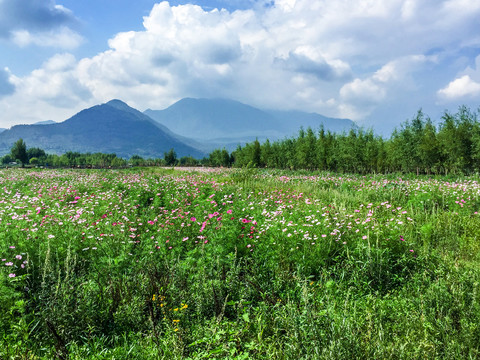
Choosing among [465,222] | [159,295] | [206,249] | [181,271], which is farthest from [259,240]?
[465,222]

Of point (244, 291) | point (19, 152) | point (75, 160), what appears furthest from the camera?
point (75, 160)

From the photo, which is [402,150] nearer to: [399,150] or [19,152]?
[399,150]

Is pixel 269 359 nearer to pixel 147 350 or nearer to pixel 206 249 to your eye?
pixel 147 350

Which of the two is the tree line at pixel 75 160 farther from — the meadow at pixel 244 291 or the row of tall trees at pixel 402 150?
the meadow at pixel 244 291

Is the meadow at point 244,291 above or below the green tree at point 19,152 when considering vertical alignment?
below

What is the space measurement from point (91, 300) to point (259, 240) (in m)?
2.94

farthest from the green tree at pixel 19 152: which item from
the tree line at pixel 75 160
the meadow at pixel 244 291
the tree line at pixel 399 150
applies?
the meadow at pixel 244 291

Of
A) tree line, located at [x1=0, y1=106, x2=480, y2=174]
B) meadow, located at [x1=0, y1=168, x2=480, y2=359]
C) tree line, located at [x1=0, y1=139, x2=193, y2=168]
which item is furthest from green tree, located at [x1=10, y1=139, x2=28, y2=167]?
meadow, located at [x1=0, y1=168, x2=480, y2=359]

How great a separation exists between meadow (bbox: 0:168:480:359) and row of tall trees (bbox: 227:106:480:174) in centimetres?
1539

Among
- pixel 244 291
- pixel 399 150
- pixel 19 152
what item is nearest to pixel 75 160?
pixel 19 152

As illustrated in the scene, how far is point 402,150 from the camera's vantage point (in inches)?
1313

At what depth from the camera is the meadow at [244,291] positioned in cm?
256

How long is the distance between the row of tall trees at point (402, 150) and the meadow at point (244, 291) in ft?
50.5

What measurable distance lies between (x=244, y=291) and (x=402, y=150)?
3607 centimetres
